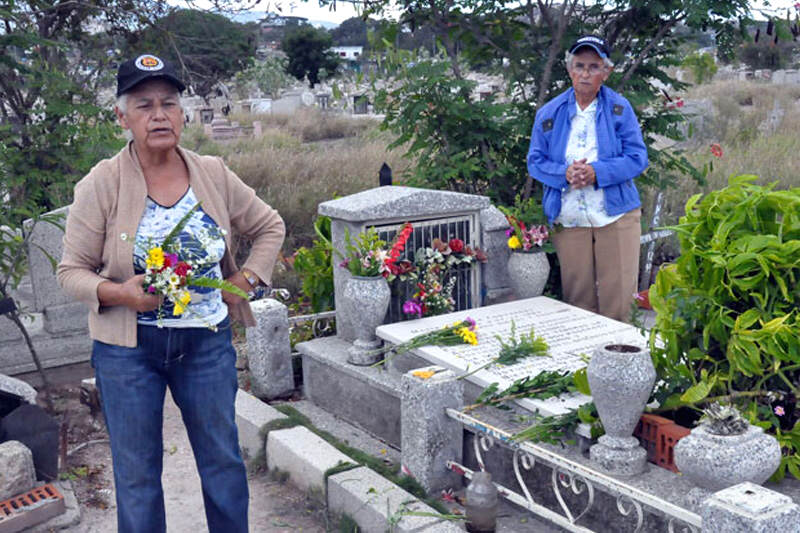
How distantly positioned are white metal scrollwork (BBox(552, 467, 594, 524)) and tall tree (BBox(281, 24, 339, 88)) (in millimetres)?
41715

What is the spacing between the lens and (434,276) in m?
5.52

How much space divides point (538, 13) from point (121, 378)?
225 inches

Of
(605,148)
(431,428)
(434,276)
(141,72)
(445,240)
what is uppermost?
(141,72)

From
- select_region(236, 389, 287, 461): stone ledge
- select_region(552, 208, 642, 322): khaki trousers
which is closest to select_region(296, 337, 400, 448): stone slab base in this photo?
select_region(236, 389, 287, 461): stone ledge

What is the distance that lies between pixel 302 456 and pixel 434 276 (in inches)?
63.5

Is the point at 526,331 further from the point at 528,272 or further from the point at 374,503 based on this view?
the point at 374,503

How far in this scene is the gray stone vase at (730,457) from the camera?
3.01 metres

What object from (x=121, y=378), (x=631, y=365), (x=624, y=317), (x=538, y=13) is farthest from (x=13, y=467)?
(x=538, y=13)

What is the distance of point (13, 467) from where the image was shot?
164 inches

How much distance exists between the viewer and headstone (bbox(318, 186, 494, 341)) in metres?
5.32

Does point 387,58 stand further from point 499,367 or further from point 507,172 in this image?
point 499,367

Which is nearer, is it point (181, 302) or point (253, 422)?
point (181, 302)

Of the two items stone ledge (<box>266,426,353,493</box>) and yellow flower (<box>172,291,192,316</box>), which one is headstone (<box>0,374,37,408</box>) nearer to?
stone ledge (<box>266,426,353,493</box>)

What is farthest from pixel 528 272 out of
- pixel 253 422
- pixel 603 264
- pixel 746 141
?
pixel 746 141
